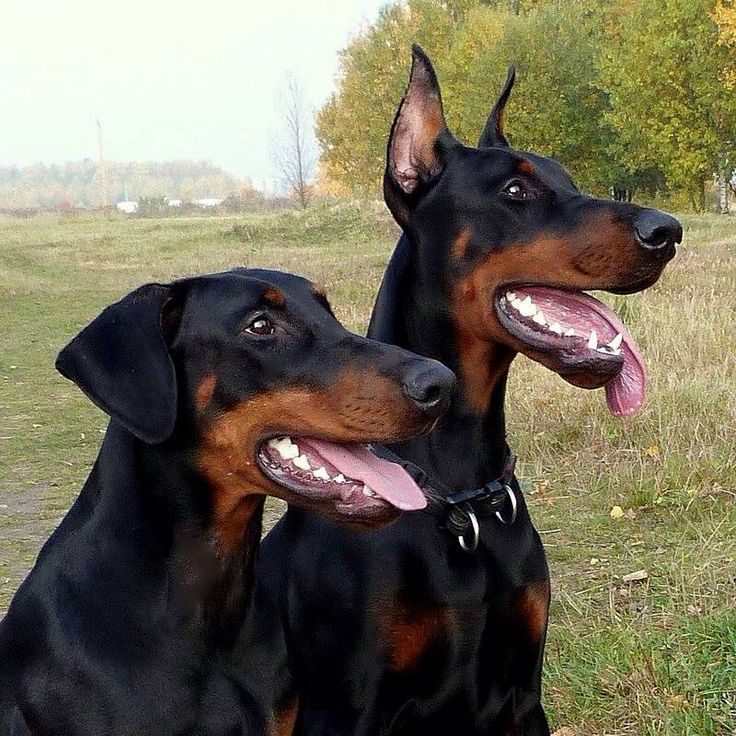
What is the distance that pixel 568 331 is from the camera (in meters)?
3.08

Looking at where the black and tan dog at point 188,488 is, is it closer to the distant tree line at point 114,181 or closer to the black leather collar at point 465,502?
the black leather collar at point 465,502

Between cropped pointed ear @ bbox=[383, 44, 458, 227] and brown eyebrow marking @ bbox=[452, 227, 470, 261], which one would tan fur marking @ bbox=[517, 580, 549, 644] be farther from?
cropped pointed ear @ bbox=[383, 44, 458, 227]

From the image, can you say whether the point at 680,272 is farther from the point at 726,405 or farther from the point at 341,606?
the point at 341,606

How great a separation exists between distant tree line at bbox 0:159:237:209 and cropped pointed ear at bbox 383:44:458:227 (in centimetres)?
14050

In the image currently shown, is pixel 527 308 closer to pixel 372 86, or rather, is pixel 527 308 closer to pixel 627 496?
pixel 627 496

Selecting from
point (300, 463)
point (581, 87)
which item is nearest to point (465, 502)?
point (300, 463)

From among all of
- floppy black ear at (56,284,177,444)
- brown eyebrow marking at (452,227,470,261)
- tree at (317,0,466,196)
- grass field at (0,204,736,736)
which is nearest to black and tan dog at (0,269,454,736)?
floppy black ear at (56,284,177,444)

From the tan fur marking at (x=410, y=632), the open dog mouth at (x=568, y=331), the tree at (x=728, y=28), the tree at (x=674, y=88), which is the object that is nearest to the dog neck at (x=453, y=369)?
the open dog mouth at (x=568, y=331)

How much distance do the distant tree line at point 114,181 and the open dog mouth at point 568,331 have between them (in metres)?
141

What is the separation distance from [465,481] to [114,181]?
165m

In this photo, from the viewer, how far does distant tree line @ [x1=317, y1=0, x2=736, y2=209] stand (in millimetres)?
32750

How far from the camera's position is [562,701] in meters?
3.80

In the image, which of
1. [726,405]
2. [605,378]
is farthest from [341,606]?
[726,405]

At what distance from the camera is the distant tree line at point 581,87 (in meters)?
32.8
